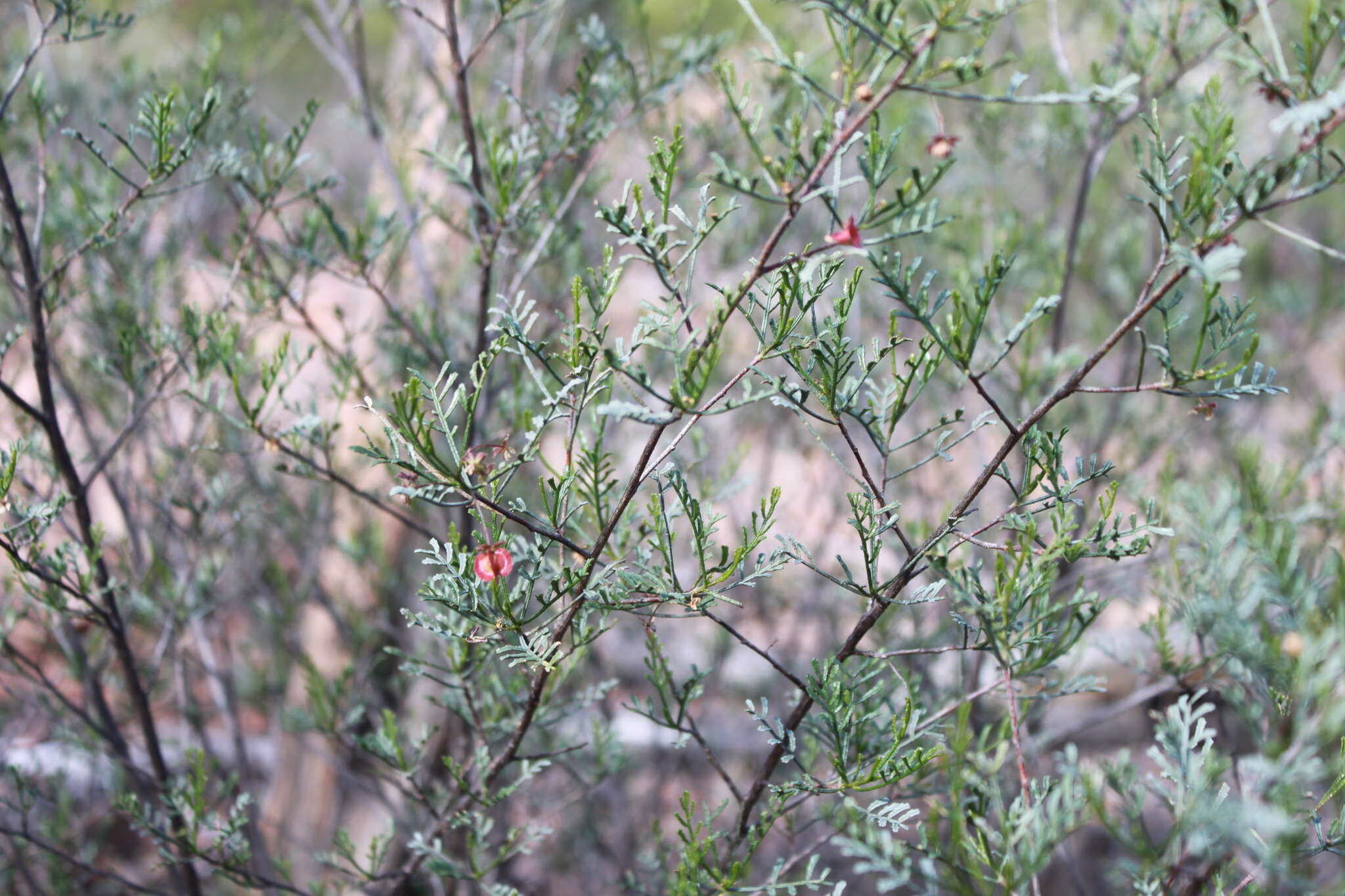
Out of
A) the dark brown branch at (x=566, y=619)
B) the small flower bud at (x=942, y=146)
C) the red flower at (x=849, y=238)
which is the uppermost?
the small flower bud at (x=942, y=146)

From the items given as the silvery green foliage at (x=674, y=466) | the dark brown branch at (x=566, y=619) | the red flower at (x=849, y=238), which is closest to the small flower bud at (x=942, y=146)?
the silvery green foliage at (x=674, y=466)

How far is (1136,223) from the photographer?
7.32 ft

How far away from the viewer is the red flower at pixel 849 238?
0.66 metres

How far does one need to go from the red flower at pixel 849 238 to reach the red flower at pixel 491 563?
1.23 feet

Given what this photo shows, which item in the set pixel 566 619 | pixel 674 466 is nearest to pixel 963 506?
pixel 674 466

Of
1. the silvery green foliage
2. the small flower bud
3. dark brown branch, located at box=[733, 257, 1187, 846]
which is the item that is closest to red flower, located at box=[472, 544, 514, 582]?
the silvery green foliage

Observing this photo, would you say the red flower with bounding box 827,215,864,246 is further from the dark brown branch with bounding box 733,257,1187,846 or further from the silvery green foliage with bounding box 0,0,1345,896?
the dark brown branch with bounding box 733,257,1187,846

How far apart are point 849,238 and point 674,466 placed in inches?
9.6

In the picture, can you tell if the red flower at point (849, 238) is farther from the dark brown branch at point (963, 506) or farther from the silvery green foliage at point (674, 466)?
the dark brown branch at point (963, 506)

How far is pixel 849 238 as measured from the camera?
26.2 inches

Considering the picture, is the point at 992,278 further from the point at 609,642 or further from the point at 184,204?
the point at 609,642

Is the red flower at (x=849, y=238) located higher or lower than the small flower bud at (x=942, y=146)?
lower

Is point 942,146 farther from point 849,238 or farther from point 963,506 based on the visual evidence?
point 963,506

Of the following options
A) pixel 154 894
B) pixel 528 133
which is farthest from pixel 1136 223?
pixel 154 894
